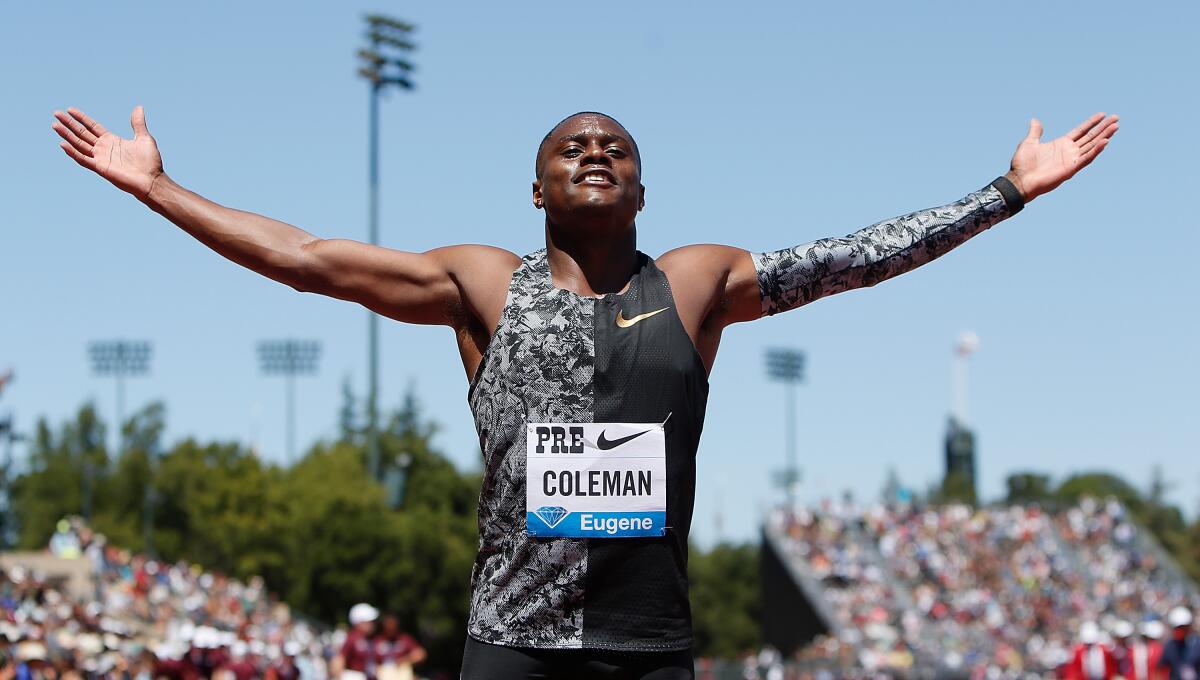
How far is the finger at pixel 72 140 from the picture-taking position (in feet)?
14.1

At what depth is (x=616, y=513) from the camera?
3.61 metres

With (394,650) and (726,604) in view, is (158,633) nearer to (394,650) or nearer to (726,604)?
(394,650)

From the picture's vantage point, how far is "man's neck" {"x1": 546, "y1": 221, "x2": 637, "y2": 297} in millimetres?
3836

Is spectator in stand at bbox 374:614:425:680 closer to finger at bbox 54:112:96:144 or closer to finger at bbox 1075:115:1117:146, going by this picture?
finger at bbox 54:112:96:144

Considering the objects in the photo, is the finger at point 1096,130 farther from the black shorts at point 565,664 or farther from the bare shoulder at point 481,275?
the black shorts at point 565,664

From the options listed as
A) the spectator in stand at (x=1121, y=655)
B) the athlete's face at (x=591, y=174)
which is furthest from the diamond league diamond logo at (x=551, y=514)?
the spectator in stand at (x=1121, y=655)

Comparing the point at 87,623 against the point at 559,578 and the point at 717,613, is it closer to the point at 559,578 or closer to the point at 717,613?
the point at 559,578

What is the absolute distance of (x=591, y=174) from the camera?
3807mm

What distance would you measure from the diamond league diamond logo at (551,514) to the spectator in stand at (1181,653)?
12898 mm

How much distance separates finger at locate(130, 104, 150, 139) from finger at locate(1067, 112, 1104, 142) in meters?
2.64

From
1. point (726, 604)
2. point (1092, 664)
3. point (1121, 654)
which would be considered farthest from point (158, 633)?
point (726, 604)

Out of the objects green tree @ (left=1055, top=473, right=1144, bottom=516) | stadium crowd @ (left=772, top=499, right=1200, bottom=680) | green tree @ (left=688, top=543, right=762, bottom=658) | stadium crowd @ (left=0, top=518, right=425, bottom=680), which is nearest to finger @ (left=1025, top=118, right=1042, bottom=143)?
stadium crowd @ (left=0, top=518, right=425, bottom=680)

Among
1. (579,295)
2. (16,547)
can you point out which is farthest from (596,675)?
(16,547)

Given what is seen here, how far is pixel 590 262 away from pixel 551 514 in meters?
0.65
